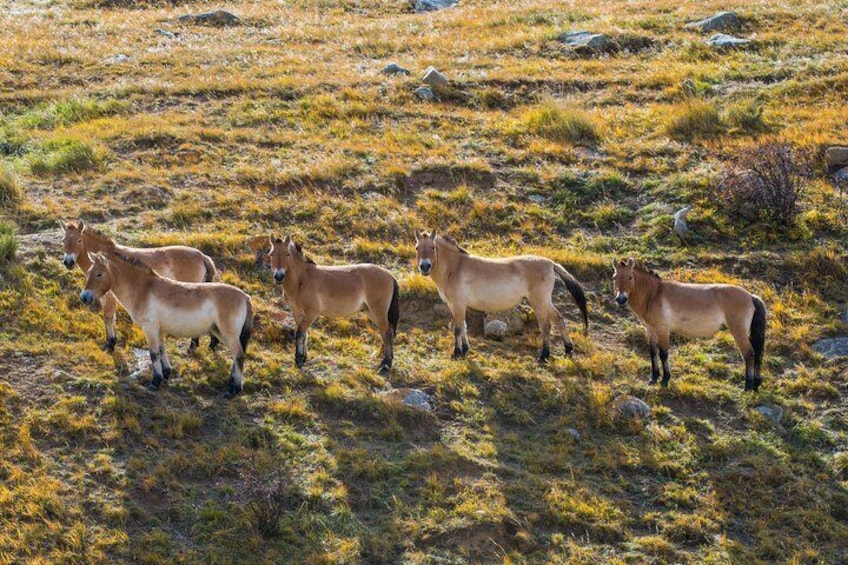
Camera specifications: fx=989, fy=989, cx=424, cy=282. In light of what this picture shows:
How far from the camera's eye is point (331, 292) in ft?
49.6

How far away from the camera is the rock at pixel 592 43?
3195 cm

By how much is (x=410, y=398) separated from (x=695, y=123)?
44.2 ft

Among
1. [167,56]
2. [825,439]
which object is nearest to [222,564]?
[825,439]

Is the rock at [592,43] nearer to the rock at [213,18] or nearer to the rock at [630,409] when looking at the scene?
the rock at [213,18]

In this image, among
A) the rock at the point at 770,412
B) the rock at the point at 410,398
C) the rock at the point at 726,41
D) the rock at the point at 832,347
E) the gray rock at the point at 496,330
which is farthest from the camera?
the rock at the point at 726,41

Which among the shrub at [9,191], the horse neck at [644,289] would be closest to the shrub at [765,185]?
the horse neck at [644,289]

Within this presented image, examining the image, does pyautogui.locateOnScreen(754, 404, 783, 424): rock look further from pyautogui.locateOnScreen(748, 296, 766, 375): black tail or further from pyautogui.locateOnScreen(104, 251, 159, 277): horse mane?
pyautogui.locateOnScreen(104, 251, 159, 277): horse mane

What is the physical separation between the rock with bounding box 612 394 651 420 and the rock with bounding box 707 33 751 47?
20.0 m

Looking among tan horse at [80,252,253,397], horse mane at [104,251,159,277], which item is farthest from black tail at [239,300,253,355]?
horse mane at [104,251,159,277]

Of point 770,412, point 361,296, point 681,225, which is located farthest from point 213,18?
point 770,412

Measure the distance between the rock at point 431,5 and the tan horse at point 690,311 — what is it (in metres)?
28.7

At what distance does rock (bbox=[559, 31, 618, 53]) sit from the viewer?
105 feet

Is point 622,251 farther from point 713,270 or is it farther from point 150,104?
point 150,104

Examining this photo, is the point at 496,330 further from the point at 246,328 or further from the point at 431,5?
the point at 431,5
